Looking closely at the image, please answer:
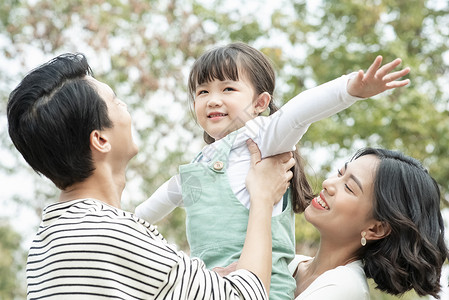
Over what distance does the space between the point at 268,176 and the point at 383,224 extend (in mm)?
503

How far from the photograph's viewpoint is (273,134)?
85.0 inches

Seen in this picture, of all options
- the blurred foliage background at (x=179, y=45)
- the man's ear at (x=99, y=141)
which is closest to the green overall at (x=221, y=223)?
the man's ear at (x=99, y=141)

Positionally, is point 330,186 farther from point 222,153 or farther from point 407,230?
point 222,153

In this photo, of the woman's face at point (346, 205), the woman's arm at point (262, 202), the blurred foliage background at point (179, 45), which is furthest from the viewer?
the blurred foliage background at point (179, 45)

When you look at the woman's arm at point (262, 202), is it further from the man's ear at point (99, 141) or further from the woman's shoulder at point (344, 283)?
the man's ear at point (99, 141)

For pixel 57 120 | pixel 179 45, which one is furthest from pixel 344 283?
pixel 179 45

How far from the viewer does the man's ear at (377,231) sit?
7.83 ft

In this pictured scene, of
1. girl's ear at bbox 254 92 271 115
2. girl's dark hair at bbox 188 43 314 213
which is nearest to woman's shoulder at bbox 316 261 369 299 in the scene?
girl's dark hair at bbox 188 43 314 213

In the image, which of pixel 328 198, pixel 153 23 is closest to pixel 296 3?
pixel 153 23

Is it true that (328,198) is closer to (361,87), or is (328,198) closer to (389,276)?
(389,276)

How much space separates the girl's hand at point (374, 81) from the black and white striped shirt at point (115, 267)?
2.07 feet

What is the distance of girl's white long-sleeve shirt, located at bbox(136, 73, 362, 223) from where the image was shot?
1.96 metres

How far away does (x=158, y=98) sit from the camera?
8.70m

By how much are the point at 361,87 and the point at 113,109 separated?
71 centimetres
